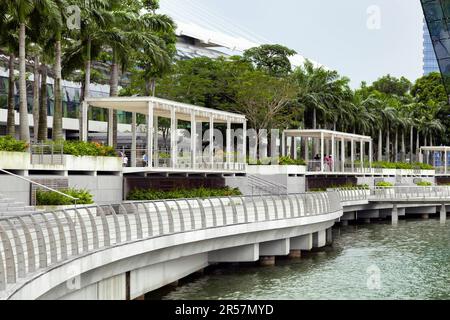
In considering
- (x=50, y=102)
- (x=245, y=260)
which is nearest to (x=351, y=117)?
(x=50, y=102)

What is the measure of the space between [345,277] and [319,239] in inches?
387

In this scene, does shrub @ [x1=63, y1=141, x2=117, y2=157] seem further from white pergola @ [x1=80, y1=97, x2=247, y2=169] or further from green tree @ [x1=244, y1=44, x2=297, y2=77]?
green tree @ [x1=244, y1=44, x2=297, y2=77]

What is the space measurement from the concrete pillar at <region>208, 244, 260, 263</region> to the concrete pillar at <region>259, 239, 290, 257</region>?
2543 millimetres

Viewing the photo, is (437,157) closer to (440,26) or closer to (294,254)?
(440,26)

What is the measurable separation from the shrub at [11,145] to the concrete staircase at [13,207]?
245cm

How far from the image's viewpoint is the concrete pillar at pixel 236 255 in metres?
35.4

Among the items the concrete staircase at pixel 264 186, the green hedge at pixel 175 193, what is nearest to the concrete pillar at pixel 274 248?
the green hedge at pixel 175 193

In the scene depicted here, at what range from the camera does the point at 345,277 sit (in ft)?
114

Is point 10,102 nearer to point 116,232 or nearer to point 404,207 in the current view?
point 116,232

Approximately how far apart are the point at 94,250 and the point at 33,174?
12443 millimetres

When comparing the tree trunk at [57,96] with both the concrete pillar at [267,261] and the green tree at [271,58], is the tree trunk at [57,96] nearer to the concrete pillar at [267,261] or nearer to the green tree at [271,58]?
the concrete pillar at [267,261]

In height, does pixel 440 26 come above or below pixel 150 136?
above

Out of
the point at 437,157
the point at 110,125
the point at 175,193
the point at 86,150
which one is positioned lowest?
the point at 175,193

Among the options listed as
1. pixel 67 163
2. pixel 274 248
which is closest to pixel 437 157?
pixel 274 248
